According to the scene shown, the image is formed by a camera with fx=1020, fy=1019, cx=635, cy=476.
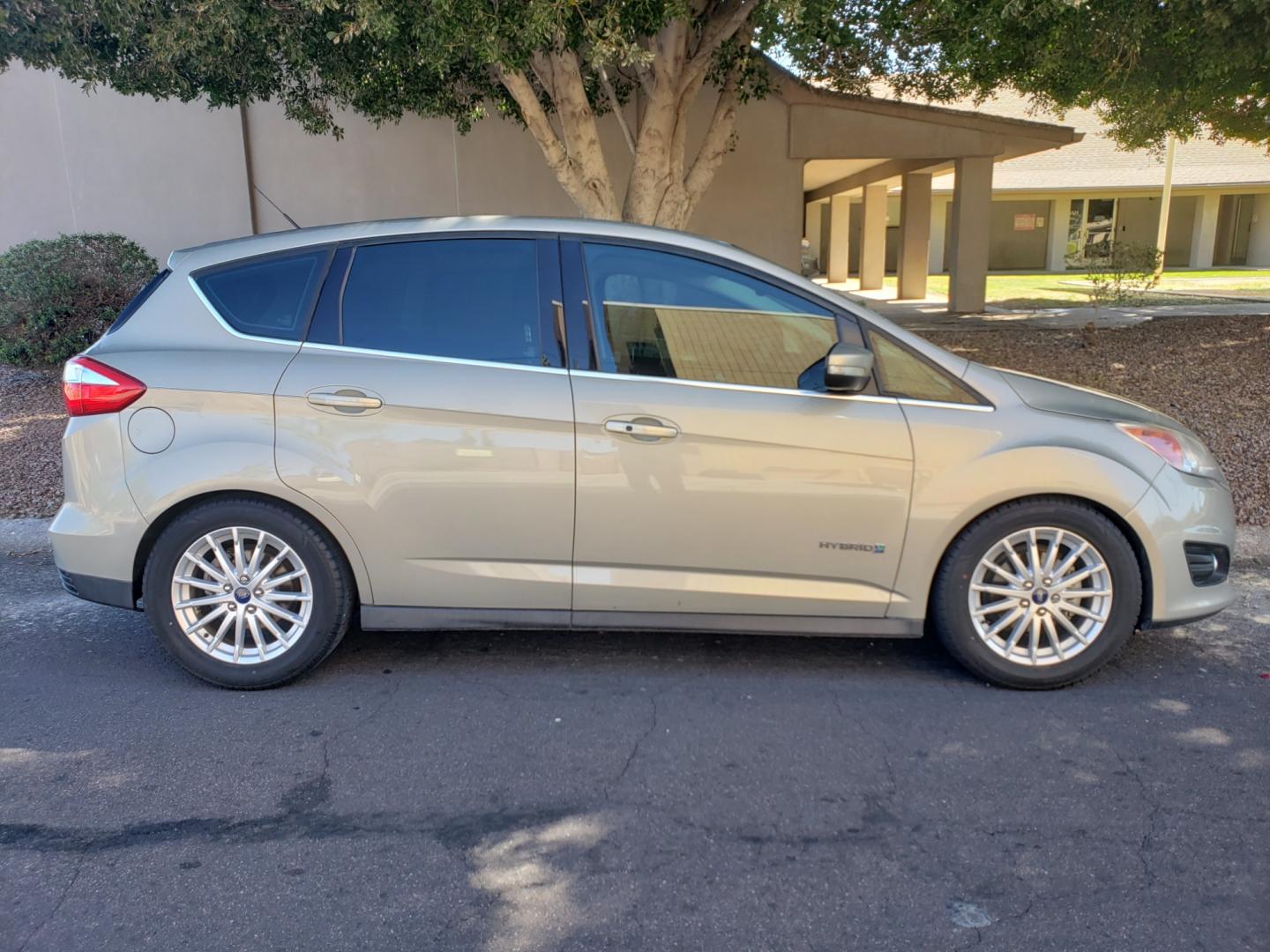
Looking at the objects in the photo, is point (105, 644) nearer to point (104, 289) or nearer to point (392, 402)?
point (392, 402)

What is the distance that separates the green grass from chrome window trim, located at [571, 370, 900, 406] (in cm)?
1529

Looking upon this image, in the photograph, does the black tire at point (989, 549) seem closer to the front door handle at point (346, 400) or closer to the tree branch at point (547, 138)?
the front door handle at point (346, 400)

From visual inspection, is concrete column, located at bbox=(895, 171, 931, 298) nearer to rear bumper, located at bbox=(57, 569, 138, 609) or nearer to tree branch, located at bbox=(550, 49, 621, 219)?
tree branch, located at bbox=(550, 49, 621, 219)

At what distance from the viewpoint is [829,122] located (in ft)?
49.2

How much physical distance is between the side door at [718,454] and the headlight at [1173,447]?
1.02 m

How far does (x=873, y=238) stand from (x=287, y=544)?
74.6 ft

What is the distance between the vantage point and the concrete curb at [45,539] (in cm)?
588

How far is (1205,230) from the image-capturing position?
106ft

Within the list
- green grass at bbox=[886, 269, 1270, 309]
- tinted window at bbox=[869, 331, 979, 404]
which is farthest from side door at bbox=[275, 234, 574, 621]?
green grass at bbox=[886, 269, 1270, 309]

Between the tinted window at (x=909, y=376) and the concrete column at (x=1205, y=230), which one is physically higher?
the concrete column at (x=1205, y=230)

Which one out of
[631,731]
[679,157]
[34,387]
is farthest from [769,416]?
[34,387]

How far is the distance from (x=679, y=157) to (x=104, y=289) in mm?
6410

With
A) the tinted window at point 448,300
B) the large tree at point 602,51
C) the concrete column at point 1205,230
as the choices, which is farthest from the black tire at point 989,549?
the concrete column at point 1205,230

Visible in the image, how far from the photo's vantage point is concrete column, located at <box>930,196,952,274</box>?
3178cm
